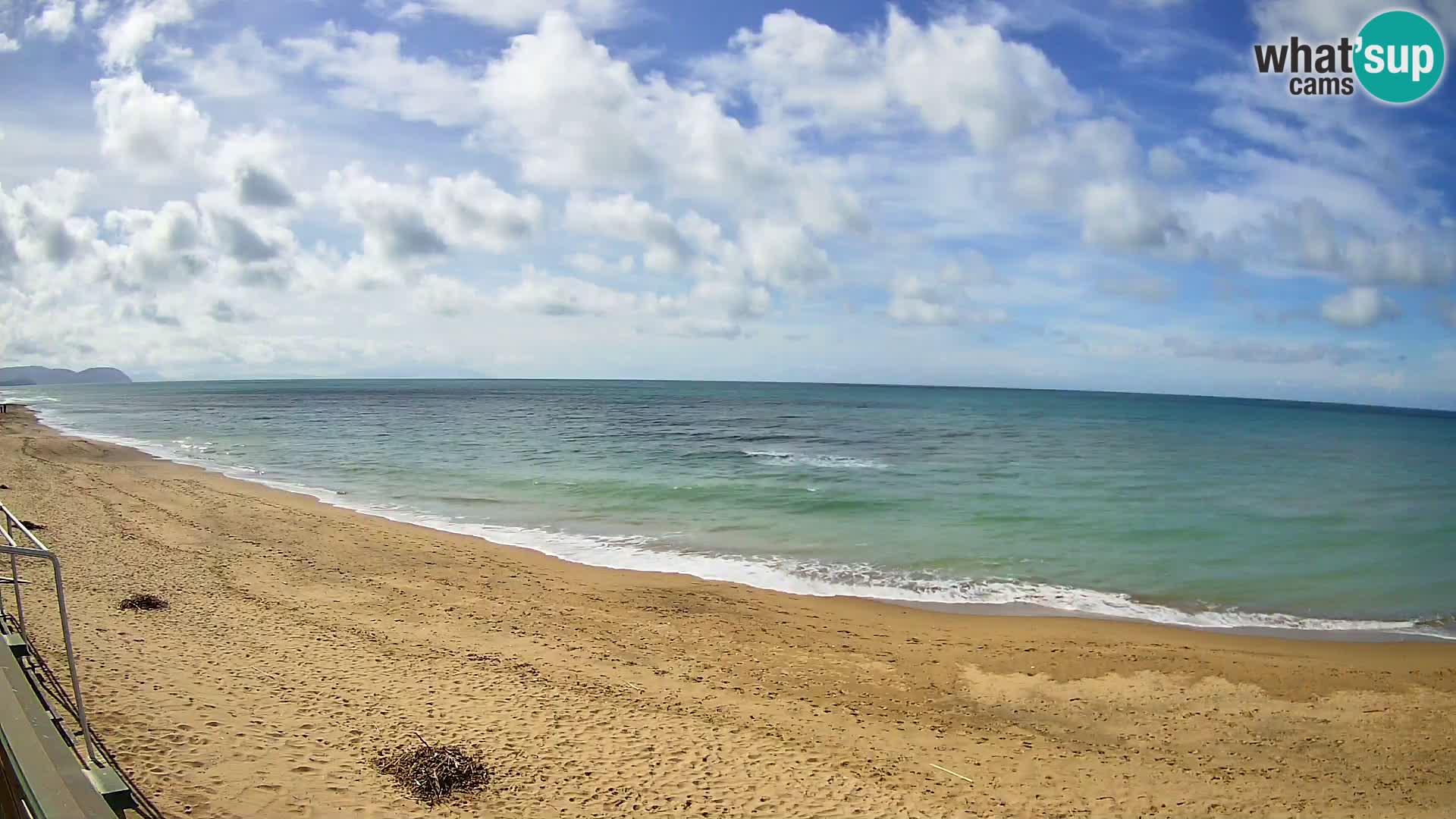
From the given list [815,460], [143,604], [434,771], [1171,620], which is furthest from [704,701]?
[815,460]

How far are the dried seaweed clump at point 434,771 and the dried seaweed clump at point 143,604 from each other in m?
6.48

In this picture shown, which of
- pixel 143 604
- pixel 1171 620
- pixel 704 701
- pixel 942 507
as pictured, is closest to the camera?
pixel 704 701

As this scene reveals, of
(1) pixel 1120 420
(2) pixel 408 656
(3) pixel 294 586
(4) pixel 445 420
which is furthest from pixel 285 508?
(1) pixel 1120 420

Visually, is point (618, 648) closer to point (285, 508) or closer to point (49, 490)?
point (285, 508)

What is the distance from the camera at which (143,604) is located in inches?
445

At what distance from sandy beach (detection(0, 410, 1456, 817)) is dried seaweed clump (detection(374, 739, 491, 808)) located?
15cm

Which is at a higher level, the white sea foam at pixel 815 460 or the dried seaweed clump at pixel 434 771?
the white sea foam at pixel 815 460

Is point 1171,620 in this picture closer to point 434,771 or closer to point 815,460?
point 434,771

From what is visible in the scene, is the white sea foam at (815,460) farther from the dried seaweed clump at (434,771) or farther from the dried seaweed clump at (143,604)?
the dried seaweed clump at (434,771)

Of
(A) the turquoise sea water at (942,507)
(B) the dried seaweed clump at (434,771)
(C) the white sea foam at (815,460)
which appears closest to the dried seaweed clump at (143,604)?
(B) the dried seaweed clump at (434,771)

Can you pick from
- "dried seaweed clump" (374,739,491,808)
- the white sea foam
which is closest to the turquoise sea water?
the white sea foam

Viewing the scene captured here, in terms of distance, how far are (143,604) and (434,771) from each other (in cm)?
735

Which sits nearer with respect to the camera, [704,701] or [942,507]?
[704,701]

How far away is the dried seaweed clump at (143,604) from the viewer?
1113cm
